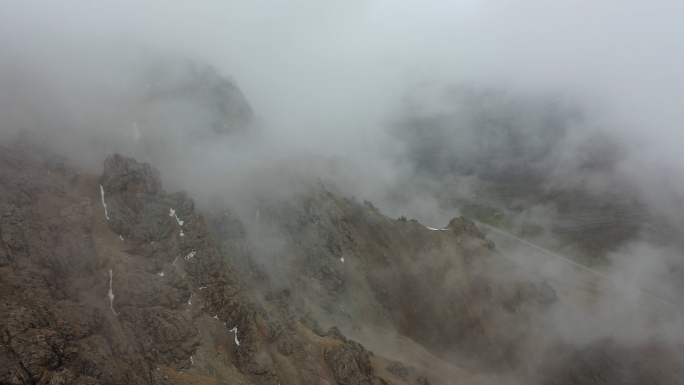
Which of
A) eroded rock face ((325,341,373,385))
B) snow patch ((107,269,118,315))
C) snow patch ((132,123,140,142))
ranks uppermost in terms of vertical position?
snow patch ((132,123,140,142))

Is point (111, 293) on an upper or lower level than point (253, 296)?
lower

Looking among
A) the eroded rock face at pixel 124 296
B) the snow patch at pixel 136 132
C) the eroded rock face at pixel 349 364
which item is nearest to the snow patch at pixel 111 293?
the eroded rock face at pixel 124 296

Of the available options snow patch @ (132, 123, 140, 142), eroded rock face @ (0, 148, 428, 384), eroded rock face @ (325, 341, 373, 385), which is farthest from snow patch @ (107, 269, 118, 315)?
snow patch @ (132, 123, 140, 142)

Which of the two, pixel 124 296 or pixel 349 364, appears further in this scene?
pixel 349 364

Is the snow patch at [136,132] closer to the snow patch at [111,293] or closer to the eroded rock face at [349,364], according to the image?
the snow patch at [111,293]

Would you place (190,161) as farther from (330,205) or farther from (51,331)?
(51,331)

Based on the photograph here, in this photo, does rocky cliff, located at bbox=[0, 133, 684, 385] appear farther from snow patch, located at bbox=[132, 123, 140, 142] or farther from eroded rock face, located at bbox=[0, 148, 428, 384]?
snow patch, located at bbox=[132, 123, 140, 142]

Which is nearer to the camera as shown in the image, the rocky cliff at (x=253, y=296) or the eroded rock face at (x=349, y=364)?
the rocky cliff at (x=253, y=296)

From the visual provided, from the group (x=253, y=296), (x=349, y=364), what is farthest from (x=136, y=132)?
(x=349, y=364)

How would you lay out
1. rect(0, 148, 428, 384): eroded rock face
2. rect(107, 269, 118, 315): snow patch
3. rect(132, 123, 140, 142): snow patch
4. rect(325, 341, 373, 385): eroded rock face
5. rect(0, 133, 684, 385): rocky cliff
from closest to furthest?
rect(0, 148, 428, 384): eroded rock face → rect(0, 133, 684, 385): rocky cliff → rect(107, 269, 118, 315): snow patch → rect(325, 341, 373, 385): eroded rock face → rect(132, 123, 140, 142): snow patch

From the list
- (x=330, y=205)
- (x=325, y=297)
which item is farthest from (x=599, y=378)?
(x=330, y=205)

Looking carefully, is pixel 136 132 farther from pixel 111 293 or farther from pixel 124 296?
pixel 124 296
